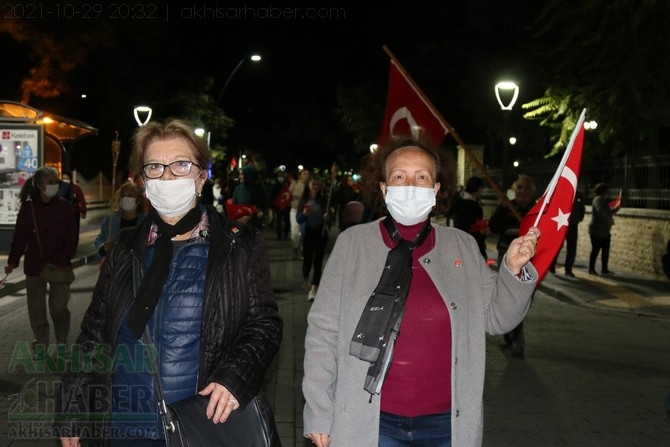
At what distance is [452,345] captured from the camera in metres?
3.04

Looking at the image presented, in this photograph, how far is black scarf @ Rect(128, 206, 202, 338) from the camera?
2875 mm

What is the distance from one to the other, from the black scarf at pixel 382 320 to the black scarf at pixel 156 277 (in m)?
0.73

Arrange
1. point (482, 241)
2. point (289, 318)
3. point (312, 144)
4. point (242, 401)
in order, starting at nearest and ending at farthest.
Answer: point (242, 401) < point (482, 241) < point (289, 318) < point (312, 144)

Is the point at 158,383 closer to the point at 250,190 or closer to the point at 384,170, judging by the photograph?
the point at 384,170

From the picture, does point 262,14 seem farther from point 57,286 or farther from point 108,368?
point 108,368

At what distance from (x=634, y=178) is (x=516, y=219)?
9.87 m

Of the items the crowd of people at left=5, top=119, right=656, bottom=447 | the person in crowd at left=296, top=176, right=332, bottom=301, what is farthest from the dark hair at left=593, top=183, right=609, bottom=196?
the crowd of people at left=5, top=119, right=656, bottom=447

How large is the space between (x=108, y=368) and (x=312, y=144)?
6393 cm

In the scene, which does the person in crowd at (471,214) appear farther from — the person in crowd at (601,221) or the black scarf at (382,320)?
the person in crowd at (601,221)

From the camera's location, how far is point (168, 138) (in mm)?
3195

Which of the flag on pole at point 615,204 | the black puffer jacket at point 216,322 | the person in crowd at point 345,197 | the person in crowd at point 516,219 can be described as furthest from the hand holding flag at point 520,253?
the flag on pole at point 615,204

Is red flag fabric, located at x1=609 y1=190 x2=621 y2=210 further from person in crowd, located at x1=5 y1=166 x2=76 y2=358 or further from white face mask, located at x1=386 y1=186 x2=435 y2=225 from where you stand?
white face mask, located at x1=386 y1=186 x2=435 y2=225

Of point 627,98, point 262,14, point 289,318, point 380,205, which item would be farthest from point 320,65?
point 380,205

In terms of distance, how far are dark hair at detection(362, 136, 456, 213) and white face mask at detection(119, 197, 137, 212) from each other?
166 inches
